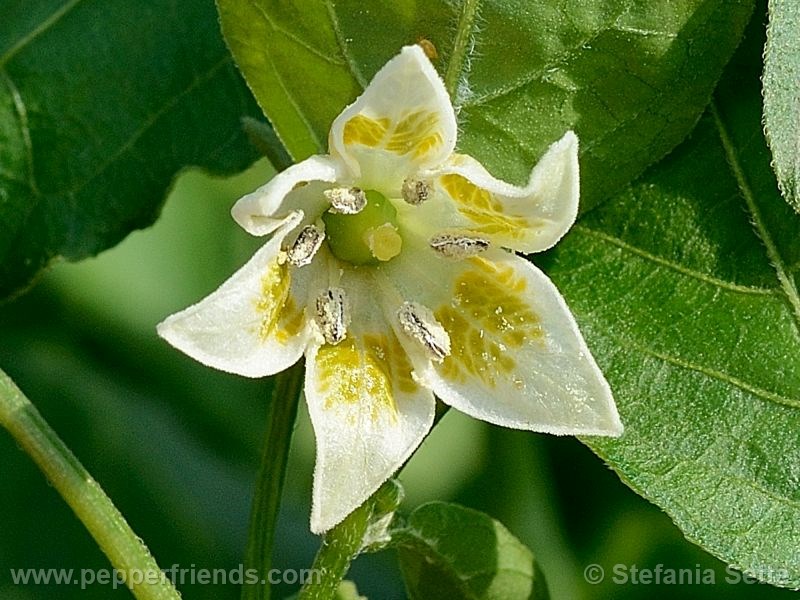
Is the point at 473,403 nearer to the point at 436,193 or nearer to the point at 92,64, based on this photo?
the point at 436,193

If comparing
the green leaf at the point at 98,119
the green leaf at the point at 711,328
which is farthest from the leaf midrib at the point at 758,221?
the green leaf at the point at 98,119

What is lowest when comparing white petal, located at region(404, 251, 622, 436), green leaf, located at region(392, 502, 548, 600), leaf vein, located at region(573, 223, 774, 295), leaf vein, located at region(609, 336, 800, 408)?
green leaf, located at region(392, 502, 548, 600)

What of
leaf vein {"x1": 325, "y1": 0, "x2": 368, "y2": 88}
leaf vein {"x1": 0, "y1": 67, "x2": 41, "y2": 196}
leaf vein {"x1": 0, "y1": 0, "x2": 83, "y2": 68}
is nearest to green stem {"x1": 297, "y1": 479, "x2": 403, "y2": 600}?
leaf vein {"x1": 325, "y1": 0, "x2": 368, "y2": 88}

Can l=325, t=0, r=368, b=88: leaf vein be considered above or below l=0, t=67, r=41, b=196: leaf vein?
above

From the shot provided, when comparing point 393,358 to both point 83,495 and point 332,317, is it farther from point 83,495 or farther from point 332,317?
point 83,495

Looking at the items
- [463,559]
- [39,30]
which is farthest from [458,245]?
[39,30]

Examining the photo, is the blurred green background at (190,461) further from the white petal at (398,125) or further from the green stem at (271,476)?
the white petal at (398,125)

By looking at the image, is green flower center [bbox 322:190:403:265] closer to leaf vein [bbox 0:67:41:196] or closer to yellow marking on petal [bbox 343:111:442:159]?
yellow marking on petal [bbox 343:111:442:159]
